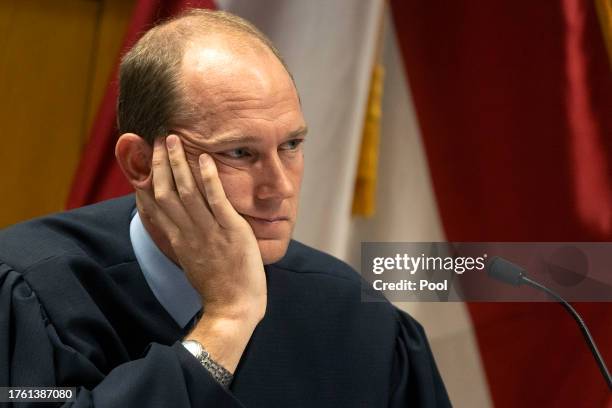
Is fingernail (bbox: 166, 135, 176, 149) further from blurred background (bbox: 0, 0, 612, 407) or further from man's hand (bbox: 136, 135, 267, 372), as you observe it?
blurred background (bbox: 0, 0, 612, 407)

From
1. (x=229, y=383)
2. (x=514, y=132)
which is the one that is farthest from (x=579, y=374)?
(x=229, y=383)

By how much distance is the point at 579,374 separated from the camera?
2.04 m

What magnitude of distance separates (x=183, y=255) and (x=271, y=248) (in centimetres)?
12

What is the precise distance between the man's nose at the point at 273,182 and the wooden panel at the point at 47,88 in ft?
3.84

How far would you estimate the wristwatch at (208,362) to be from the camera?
1.14 meters

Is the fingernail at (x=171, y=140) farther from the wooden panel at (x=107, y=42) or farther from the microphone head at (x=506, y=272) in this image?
the wooden panel at (x=107, y=42)

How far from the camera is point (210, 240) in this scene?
Result: 3.98 ft

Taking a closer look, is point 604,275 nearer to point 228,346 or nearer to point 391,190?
point 391,190

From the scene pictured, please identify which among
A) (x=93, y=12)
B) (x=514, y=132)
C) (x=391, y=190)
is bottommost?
(x=391, y=190)

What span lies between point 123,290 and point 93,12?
3.84ft

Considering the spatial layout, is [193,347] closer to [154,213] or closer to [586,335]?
[154,213]

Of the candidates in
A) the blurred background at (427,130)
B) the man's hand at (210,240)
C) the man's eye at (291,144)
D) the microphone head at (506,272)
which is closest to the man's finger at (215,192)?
the man's hand at (210,240)

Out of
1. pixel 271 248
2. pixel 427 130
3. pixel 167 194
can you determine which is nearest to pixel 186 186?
pixel 167 194

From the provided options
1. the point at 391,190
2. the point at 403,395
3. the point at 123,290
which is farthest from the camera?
the point at 391,190
